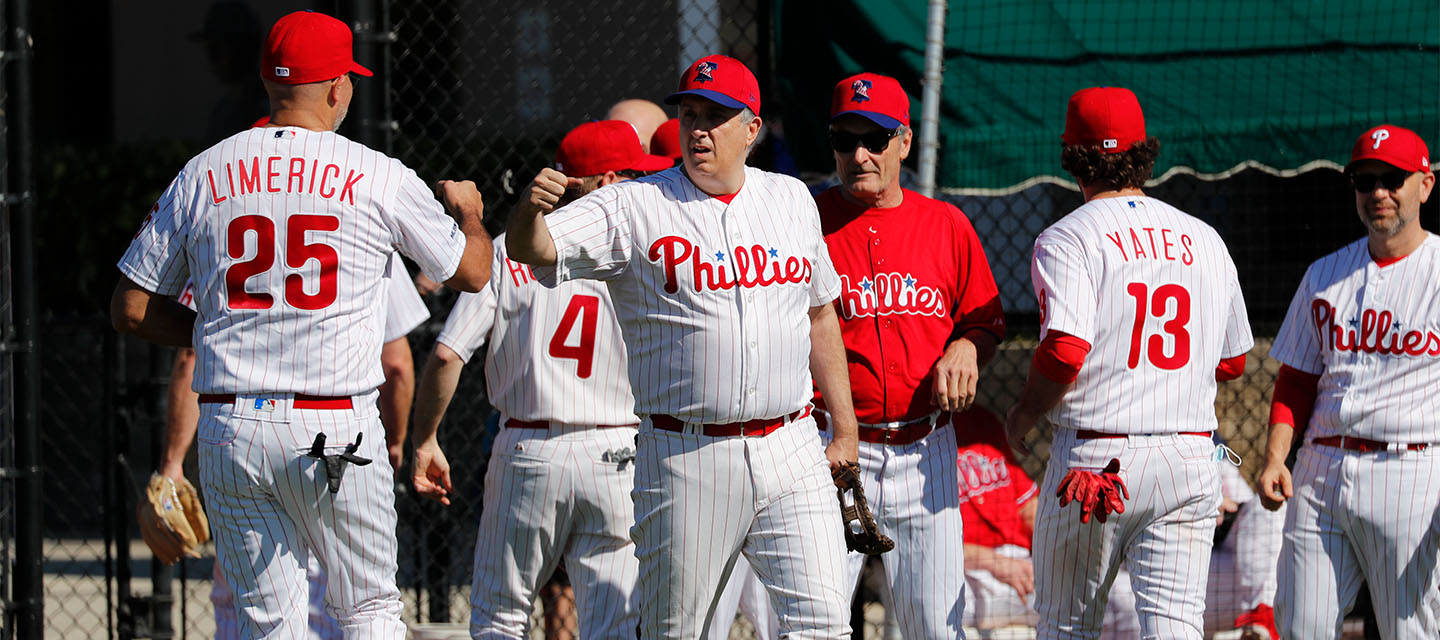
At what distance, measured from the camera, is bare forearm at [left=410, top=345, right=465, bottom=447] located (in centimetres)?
435

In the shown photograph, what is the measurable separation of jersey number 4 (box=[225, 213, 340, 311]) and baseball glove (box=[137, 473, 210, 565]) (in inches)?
45.9

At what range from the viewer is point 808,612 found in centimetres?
355

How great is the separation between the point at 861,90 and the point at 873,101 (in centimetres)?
5

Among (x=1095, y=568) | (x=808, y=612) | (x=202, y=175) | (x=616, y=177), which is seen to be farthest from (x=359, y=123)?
(x=1095, y=568)

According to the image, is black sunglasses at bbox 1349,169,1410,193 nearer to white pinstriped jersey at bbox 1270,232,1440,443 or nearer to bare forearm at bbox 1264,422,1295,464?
white pinstriped jersey at bbox 1270,232,1440,443

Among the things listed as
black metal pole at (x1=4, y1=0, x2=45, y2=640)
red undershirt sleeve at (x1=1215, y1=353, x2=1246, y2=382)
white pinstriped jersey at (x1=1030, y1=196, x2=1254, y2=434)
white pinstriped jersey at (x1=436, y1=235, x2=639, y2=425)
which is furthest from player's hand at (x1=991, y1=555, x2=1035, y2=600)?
black metal pole at (x1=4, y1=0, x2=45, y2=640)

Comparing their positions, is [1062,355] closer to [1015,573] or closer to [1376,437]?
[1376,437]

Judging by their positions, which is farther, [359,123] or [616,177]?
[359,123]

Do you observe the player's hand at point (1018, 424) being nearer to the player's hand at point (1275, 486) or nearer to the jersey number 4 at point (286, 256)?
the player's hand at point (1275, 486)

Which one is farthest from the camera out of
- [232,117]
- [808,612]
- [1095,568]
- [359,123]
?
[232,117]

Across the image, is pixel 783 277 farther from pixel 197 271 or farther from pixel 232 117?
pixel 232 117

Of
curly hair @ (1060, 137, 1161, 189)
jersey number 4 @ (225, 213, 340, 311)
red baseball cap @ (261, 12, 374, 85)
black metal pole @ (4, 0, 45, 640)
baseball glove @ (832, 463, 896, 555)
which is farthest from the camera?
black metal pole @ (4, 0, 45, 640)

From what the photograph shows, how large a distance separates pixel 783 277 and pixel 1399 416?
199 centimetres

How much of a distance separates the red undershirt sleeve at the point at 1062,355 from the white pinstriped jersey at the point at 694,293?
0.80 meters
